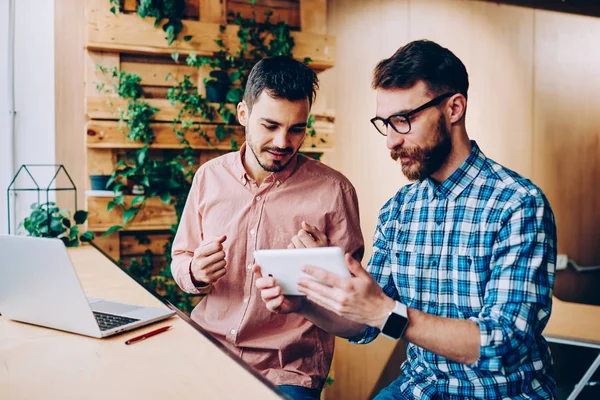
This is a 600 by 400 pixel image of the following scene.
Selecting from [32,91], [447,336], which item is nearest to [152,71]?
[32,91]

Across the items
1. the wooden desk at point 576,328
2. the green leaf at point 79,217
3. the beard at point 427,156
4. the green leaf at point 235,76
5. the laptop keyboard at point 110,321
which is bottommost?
the wooden desk at point 576,328

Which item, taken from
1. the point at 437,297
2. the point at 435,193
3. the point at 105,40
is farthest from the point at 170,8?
the point at 437,297

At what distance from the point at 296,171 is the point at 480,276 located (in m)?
0.85

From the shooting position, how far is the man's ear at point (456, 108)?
1.59 meters

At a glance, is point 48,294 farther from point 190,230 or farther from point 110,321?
point 190,230

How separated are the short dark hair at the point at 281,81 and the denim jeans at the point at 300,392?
979 mm

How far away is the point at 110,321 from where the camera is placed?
1.53 m

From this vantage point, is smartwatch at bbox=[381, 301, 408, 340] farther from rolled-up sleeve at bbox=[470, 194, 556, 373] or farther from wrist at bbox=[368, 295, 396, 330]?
rolled-up sleeve at bbox=[470, 194, 556, 373]

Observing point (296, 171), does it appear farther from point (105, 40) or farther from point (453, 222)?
point (105, 40)

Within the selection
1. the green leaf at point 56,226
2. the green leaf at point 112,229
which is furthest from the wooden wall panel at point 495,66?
the green leaf at point 56,226

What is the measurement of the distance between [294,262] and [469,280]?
0.53 m

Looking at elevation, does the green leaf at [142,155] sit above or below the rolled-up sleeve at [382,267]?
above

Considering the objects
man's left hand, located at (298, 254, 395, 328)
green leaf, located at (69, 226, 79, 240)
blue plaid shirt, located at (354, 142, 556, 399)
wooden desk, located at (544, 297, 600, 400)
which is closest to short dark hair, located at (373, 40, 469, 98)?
blue plaid shirt, located at (354, 142, 556, 399)

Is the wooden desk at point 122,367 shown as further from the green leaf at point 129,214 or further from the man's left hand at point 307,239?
the green leaf at point 129,214
